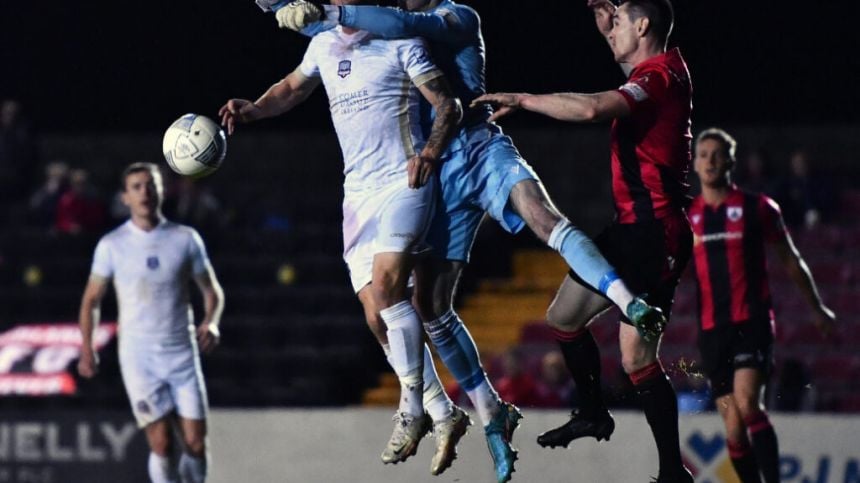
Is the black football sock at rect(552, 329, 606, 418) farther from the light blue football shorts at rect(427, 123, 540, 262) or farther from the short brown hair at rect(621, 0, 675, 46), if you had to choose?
the short brown hair at rect(621, 0, 675, 46)

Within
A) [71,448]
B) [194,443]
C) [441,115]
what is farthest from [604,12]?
[71,448]

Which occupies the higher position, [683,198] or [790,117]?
[683,198]

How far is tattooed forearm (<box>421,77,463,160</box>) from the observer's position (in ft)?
23.1

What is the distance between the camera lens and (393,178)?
729 centimetres

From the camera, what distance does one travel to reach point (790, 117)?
1680cm

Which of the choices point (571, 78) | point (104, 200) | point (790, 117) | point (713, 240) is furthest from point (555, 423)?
point (104, 200)

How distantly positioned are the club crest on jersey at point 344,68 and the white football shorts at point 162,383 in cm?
344

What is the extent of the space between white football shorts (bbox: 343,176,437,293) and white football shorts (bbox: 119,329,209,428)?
306 cm

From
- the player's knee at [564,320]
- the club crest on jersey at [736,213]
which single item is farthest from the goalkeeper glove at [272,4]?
the club crest on jersey at [736,213]

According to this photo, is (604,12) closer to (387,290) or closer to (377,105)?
(377,105)

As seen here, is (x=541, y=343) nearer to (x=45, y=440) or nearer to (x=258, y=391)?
(x=258, y=391)

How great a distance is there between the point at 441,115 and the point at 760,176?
28.0 feet

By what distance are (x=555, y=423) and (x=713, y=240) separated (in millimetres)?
2243

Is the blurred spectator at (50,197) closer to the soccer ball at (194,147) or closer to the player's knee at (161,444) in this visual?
the player's knee at (161,444)
